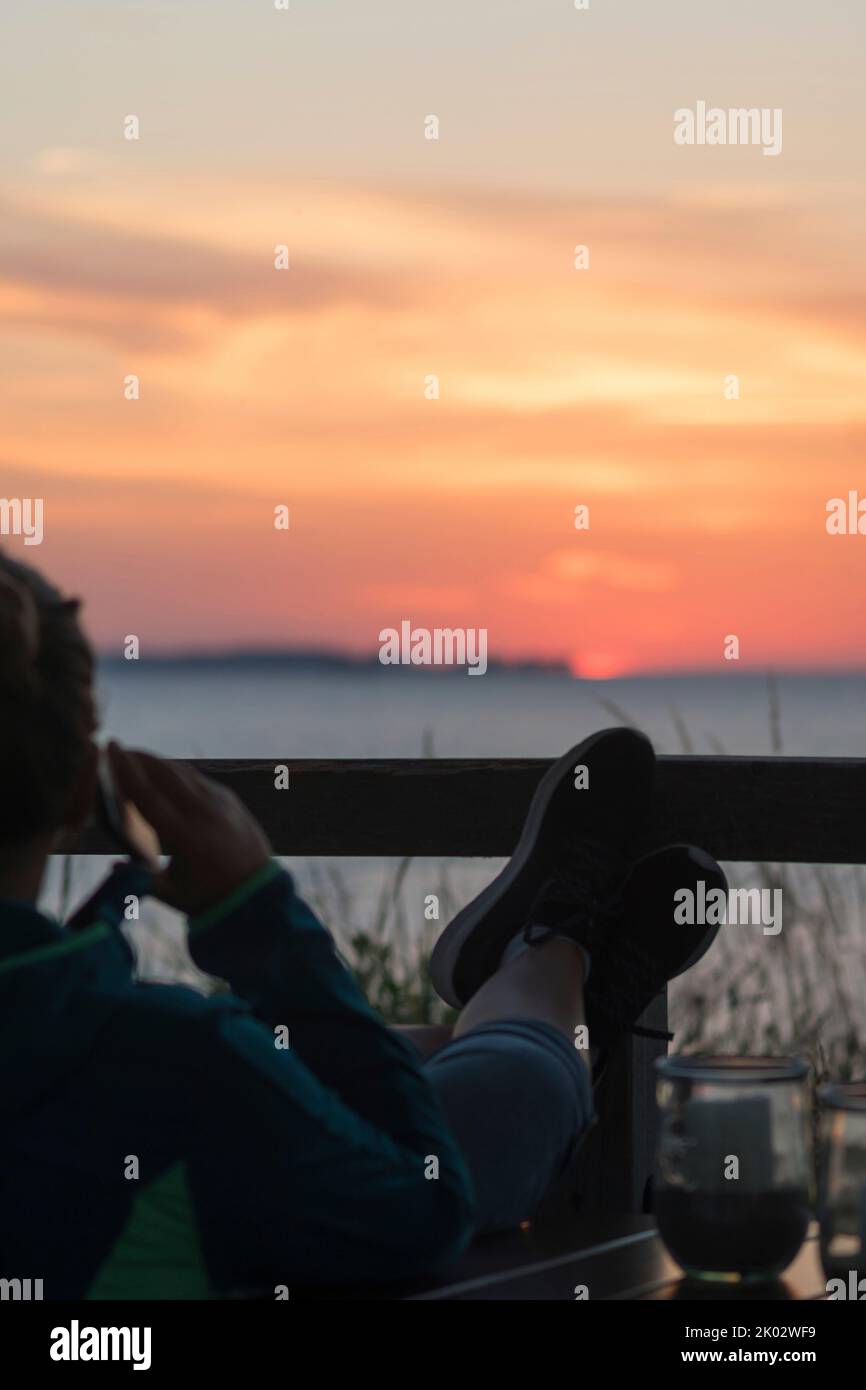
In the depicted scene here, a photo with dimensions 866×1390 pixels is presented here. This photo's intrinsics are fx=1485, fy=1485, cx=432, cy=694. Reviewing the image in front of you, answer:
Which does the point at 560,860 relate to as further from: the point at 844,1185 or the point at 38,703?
the point at 38,703

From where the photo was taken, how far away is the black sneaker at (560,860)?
237 cm

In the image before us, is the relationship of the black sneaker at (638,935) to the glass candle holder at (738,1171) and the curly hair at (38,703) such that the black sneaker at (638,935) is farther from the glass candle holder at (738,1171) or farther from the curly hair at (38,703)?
the curly hair at (38,703)

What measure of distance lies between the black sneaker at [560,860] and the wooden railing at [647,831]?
8cm

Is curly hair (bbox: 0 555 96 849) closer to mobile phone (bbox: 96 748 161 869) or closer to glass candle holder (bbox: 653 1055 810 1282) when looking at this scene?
mobile phone (bbox: 96 748 161 869)

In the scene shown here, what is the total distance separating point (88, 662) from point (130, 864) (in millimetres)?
189

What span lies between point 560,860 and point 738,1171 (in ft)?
3.59

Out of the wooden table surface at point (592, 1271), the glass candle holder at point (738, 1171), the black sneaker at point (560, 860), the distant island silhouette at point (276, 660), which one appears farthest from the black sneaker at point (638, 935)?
the distant island silhouette at point (276, 660)

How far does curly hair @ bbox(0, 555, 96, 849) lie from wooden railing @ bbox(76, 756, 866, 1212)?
1.23m

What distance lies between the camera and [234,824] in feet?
4.61

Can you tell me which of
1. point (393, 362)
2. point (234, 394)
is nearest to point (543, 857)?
point (234, 394)

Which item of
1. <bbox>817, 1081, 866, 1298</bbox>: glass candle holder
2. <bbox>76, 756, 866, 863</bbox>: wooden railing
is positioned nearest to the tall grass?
<bbox>76, 756, 866, 863</bbox>: wooden railing

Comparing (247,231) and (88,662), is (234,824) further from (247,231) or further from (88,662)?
(247,231)

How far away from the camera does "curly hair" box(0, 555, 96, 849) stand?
128cm

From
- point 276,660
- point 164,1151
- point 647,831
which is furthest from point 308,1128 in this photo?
point 276,660
